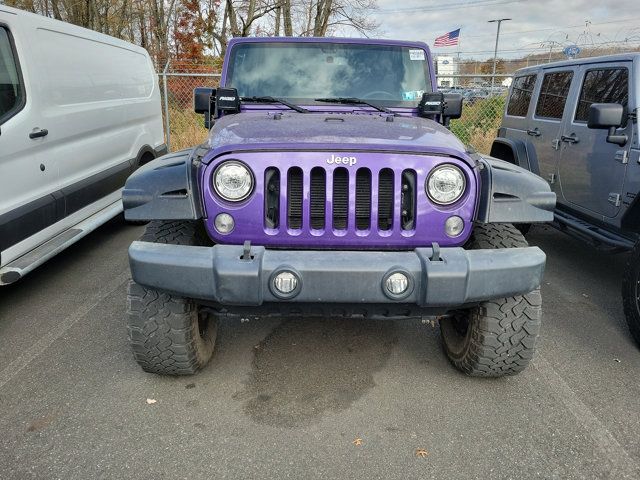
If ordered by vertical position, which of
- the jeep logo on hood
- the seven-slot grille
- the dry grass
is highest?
the jeep logo on hood

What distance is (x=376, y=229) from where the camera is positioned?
2.49 m

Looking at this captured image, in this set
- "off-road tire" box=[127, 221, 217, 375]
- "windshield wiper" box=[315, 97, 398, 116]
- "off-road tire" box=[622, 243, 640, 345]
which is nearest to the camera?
"off-road tire" box=[127, 221, 217, 375]

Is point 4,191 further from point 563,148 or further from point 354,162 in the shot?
point 563,148

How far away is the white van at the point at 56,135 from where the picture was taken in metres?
3.77

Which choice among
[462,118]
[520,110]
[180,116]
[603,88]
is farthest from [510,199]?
[180,116]

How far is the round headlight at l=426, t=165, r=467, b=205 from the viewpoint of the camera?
8.17 feet

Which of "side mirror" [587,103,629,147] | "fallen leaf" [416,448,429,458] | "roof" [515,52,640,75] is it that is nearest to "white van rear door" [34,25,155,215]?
"fallen leaf" [416,448,429,458]

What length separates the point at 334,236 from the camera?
2.50 m

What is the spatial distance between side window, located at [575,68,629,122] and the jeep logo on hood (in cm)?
297

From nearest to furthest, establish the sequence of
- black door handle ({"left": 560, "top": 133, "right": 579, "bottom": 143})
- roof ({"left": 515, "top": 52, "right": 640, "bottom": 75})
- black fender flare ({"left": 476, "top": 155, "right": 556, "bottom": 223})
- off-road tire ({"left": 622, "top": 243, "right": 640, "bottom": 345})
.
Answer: black fender flare ({"left": 476, "top": 155, "right": 556, "bottom": 223}) → off-road tire ({"left": 622, "top": 243, "right": 640, "bottom": 345}) → roof ({"left": 515, "top": 52, "right": 640, "bottom": 75}) → black door handle ({"left": 560, "top": 133, "right": 579, "bottom": 143})

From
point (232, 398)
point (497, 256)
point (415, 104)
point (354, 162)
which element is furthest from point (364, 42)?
point (232, 398)

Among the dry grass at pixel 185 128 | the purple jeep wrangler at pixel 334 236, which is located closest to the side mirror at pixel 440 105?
the purple jeep wrangler at pixel 334 236

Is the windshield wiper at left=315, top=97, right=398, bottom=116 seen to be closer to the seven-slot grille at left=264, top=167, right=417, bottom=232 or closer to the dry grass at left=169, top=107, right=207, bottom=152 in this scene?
the seven-slot grille at left=264, top=167, right=417, bottom=232

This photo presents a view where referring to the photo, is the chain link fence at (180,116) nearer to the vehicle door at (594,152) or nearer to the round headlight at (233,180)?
the vehicle door at (594,152)
